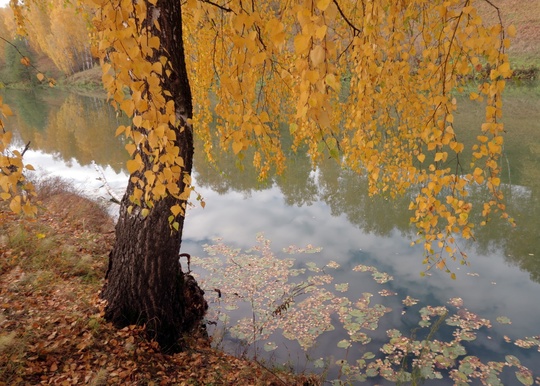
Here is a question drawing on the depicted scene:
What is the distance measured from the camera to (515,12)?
31.1m

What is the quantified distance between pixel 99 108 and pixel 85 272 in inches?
913

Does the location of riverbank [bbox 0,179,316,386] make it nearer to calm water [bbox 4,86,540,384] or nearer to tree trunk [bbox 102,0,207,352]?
tree trunk [bbox 102,0,207,352]

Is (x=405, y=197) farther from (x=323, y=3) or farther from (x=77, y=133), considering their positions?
(x=77, y=133)

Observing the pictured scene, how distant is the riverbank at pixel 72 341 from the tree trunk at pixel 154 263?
160mm

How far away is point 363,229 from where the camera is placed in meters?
7.34

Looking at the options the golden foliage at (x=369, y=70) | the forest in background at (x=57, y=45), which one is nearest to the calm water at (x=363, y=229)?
the golden foliage at (x=369, y=70)

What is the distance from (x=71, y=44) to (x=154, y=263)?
52.5 m

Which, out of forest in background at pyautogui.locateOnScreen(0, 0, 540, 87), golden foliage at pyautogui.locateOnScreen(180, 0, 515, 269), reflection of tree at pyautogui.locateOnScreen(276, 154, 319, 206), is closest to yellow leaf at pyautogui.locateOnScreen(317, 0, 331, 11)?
golden foliage at pyautogui.locateOnScreen(180, 0, 515, 269)

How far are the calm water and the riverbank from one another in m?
0.88

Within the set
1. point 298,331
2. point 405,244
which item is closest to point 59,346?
point 298,331

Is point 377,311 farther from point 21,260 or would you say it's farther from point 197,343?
point 21,260

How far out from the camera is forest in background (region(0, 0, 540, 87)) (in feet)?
85.7

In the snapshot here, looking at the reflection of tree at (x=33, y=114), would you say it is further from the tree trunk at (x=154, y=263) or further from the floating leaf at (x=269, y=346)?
the floating leaf at (x=269, y=346)

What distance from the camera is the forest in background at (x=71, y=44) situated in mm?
26125
